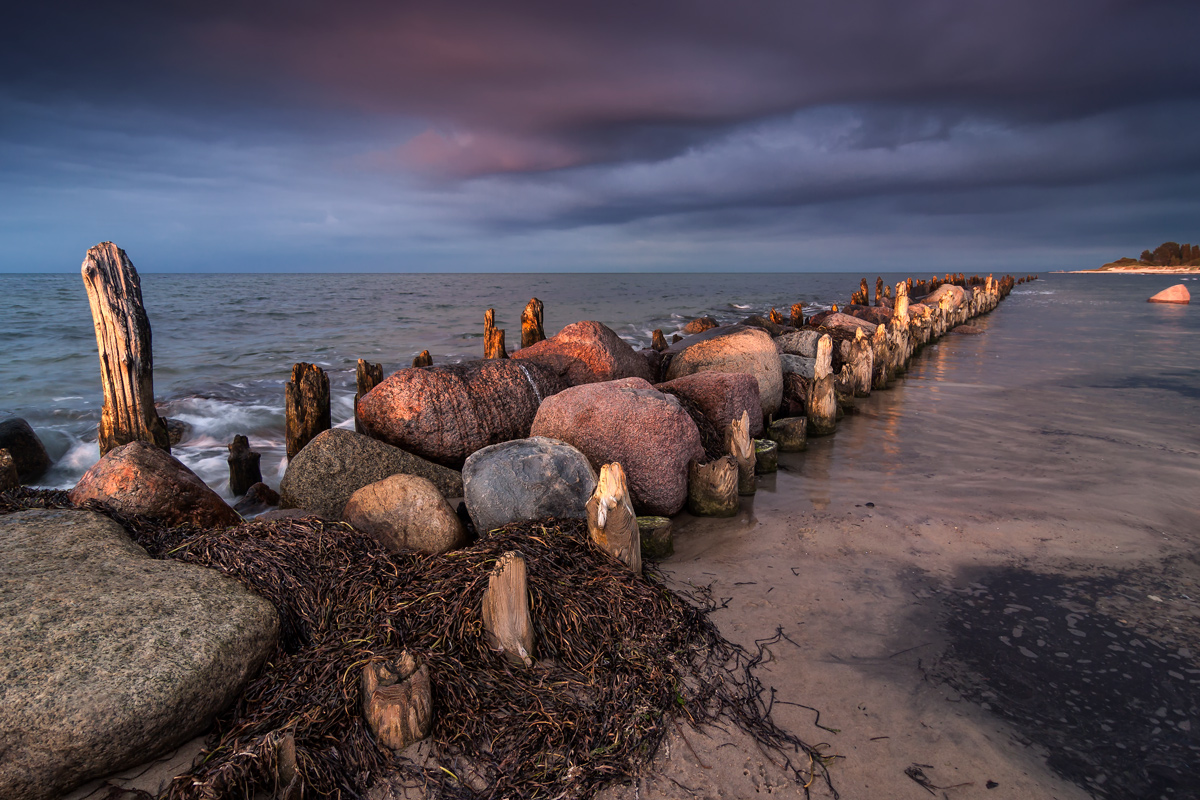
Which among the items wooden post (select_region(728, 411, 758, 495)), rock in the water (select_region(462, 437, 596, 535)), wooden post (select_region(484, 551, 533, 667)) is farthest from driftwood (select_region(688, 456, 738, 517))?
wooden post (select_region(484, 551, 533, 667))

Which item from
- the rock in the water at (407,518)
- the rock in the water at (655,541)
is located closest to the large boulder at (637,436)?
the rock in the water at (655,541)

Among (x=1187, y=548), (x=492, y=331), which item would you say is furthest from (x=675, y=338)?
(x=1187, y=548)

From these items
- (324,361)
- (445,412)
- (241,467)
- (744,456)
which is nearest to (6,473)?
(241,467)

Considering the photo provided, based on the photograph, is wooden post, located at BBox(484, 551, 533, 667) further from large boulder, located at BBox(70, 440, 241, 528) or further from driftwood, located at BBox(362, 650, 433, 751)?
large boulder, located at BBox(70, 440, 241, 528)

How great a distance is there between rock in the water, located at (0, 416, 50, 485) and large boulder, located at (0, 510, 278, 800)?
18.3 feet

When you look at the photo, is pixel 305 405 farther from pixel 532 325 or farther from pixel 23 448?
pixel 532 325

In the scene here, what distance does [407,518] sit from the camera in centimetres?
453

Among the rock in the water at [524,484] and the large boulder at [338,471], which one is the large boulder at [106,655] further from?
the large boulder at [338,471]

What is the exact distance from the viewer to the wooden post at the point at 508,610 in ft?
10.8

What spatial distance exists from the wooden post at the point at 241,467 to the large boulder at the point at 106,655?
383 cm

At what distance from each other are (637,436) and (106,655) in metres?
3.80

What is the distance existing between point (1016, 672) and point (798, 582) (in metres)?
1.31

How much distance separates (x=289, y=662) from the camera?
3.20 meters

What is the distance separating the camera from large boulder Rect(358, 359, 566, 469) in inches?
259
